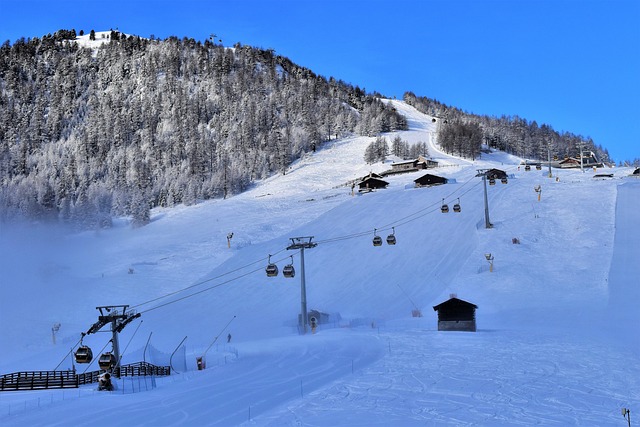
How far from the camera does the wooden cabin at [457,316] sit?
30.0 meters

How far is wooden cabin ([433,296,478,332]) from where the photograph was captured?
3000 cm

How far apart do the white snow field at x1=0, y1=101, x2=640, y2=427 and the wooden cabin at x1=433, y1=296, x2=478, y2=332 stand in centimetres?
77

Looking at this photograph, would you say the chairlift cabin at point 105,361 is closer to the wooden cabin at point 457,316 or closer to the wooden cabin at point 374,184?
the wooden cabin at point 457,316

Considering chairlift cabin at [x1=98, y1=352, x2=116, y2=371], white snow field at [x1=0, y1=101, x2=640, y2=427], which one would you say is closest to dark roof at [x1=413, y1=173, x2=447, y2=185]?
white snow field at [x1=0, y1=101, x2=640, y2=427]

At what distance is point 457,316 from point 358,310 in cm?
964

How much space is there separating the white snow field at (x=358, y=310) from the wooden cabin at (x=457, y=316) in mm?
766

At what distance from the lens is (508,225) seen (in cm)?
5119

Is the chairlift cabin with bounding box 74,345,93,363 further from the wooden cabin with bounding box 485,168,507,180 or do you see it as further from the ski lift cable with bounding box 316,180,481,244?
the wooden cabin with bounding box 485,168,507,180

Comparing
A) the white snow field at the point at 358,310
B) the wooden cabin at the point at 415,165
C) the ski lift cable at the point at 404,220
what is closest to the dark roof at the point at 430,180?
the white snow field at the point at 358,310

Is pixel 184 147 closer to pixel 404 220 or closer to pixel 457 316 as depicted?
pixel 404 220

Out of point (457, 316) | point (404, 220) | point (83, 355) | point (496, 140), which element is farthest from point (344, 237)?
point (496, 140)

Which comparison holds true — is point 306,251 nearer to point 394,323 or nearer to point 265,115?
point 394,323

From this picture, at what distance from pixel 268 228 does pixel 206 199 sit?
57295mm

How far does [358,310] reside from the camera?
127 ft
